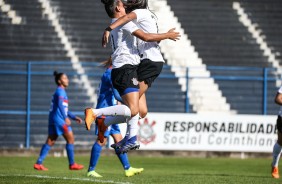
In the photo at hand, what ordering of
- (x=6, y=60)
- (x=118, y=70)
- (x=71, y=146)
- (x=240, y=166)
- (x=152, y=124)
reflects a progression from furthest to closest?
1. (x=6, y=60)
2. (x=152, y=124)
3. (x=240, y=166)
4. (x=71, y=146)
5. (x=118, y=70)

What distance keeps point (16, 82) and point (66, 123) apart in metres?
6.36

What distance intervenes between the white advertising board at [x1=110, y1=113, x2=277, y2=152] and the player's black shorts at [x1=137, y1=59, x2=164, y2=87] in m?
10.4

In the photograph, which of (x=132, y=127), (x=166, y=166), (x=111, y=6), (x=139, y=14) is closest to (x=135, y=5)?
(x=139, y=14)

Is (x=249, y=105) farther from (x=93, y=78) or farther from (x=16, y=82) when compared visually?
(x=16, y=82)

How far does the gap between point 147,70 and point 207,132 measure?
11.3 m

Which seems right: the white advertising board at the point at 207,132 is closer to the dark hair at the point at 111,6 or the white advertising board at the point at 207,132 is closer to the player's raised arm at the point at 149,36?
the dark hair at the point at 111,6

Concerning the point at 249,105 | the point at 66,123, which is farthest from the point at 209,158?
the point at 66,123

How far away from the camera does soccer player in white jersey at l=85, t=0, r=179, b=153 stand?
10.3m

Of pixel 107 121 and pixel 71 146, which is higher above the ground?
pixel 107 121

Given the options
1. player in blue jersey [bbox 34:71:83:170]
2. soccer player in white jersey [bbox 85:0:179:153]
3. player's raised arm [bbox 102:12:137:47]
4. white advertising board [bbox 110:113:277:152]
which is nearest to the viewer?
player's raised arm [bbox 102:12:137:47]

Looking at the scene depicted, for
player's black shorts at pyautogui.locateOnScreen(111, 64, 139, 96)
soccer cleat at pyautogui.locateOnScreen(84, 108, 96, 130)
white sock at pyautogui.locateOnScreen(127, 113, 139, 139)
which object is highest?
player's black shorts at pyautogui.locateOnScreen(111, 64, 139, 96)

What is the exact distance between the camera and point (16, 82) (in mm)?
21609

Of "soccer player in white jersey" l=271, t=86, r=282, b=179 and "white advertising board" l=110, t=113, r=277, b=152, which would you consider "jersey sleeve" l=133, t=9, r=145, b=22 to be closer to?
"soccer player in white jersey" l=271, t=86, r=282, b=179

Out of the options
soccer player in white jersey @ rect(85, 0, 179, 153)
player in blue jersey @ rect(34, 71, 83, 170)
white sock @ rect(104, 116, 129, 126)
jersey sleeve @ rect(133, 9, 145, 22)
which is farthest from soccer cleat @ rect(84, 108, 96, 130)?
player in blue jersey @ rect(34, 71, 83, 170)
